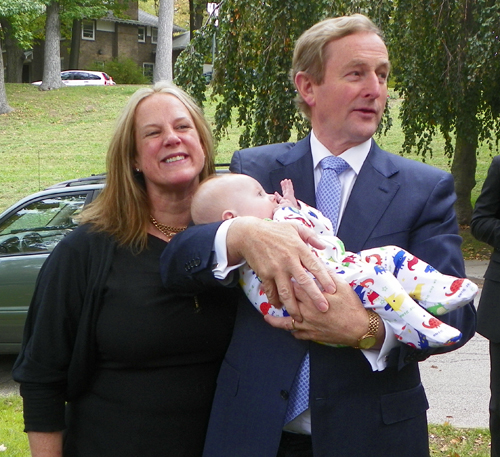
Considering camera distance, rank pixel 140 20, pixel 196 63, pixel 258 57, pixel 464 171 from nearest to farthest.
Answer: pixel 258 57
pixel 196 63
pixel 464 171
pixel 140 20

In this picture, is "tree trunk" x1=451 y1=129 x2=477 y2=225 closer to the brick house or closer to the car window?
the car window

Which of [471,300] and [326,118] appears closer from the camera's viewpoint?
A: [471,300]

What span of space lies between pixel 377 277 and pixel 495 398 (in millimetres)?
2113

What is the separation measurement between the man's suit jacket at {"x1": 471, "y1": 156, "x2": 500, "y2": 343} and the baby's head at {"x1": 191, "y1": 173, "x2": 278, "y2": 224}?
1882 mm

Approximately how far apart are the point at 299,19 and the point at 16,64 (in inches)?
1312

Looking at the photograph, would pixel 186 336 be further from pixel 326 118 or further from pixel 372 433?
pixel 326 118

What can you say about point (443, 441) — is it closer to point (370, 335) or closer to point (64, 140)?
point (370, 335)

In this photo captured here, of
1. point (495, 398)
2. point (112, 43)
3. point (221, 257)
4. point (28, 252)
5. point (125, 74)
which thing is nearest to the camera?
point (221, 257)

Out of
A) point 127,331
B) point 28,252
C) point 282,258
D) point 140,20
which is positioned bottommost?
point 28,252

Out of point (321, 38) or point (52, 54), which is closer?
point (321, 38)

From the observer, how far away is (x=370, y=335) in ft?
6.54

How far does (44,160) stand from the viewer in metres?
19.2

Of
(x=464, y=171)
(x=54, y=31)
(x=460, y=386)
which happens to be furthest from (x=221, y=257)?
(x=54, y=31)

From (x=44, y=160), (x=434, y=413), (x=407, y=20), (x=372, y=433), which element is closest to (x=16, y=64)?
(x=44, y=160)
